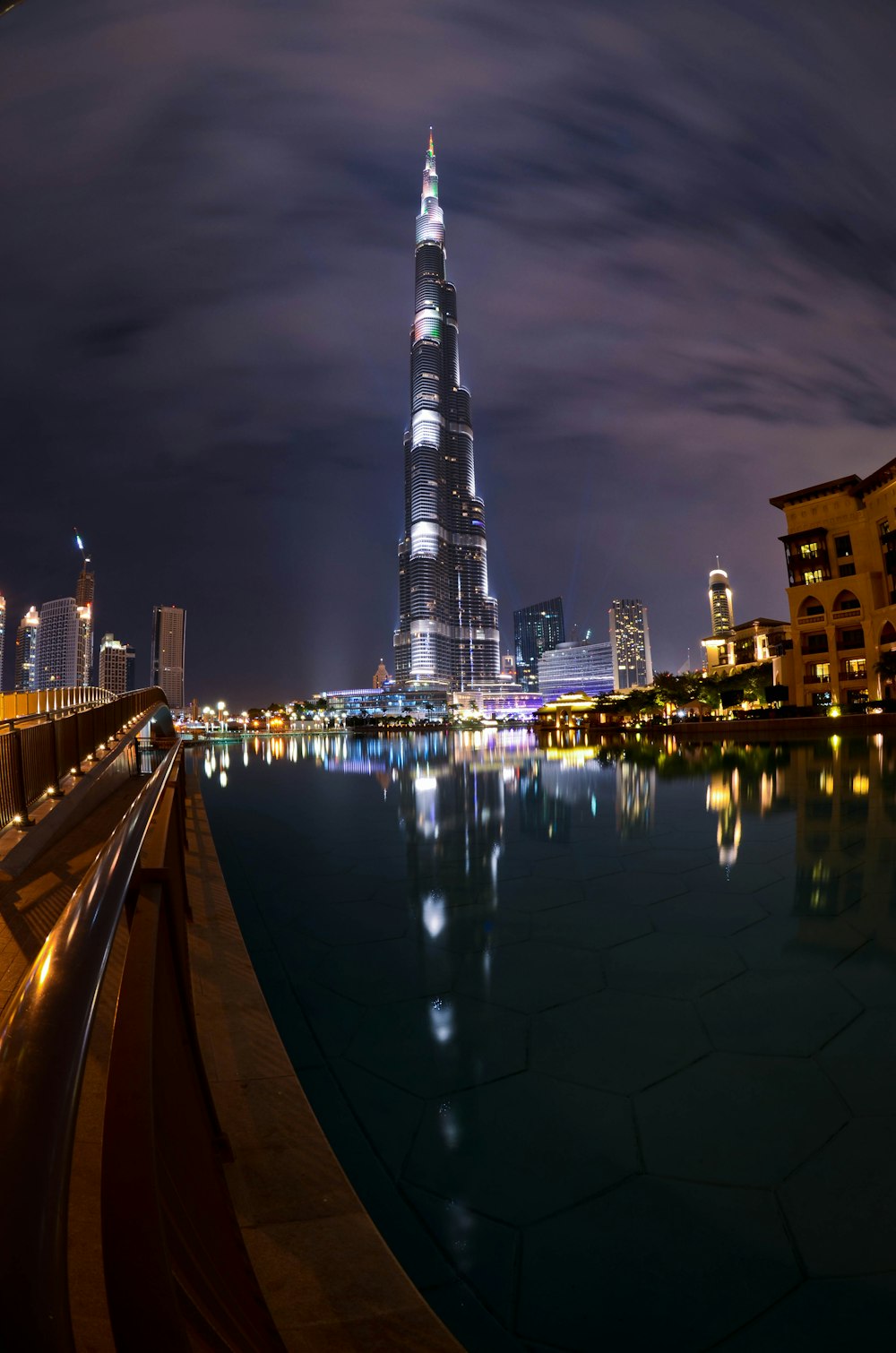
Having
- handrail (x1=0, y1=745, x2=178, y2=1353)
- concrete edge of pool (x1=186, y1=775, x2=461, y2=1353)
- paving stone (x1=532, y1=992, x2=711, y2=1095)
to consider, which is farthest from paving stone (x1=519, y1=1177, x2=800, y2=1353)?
handrail (x1=0, y1=745, x2=178, y2=1353)

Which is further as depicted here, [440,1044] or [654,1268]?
[440,1044]

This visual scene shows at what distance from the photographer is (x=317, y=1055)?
3.27 meters

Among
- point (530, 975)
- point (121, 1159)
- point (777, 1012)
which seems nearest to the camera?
point (121, 1159)

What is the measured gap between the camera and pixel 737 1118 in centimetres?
269

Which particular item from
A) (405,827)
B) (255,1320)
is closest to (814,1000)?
(255,1320)

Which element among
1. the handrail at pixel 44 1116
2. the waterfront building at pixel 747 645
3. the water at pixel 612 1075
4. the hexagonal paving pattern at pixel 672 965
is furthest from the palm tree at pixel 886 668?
the handrail at pixel 44 1116

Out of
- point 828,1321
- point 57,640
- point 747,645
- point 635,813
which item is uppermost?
point 57,640

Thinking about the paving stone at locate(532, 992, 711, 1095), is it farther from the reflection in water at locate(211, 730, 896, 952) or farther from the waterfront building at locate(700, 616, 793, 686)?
the waterfront building at locate(700, 616, 793, 686)

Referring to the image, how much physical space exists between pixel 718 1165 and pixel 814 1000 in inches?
58.6

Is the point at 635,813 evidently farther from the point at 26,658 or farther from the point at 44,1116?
the point at 26,658

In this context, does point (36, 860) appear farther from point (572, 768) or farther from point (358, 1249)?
point (572, 768)

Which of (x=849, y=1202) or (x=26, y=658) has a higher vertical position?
(x=26, y=658)

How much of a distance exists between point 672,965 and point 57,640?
15130 cm

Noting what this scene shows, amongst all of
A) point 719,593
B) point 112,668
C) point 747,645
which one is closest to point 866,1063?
point 747,645
